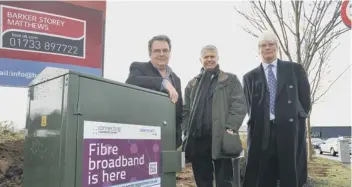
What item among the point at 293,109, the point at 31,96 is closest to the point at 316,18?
the point at 293,109

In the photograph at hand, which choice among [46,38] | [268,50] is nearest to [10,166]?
[46,38]

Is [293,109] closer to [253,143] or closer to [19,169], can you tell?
[253,143]

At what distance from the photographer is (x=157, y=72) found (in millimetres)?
2908

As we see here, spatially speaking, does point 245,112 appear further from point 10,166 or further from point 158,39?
point 10,166

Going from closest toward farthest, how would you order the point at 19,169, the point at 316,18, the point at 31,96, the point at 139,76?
the point at 31,96
the point at 139,76
the point at 19,169
the point at 316,18

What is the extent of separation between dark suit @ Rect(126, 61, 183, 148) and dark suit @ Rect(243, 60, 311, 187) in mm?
850

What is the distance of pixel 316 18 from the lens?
9398mm

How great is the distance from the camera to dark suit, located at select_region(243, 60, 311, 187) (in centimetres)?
325

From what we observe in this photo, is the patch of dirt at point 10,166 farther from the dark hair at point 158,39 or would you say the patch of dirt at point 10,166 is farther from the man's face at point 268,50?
the man's face at point 268,50

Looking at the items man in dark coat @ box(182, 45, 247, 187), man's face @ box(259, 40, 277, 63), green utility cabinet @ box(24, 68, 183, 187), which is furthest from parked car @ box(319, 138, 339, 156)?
green utility cabinet @ box(24, 68, 183, 187)

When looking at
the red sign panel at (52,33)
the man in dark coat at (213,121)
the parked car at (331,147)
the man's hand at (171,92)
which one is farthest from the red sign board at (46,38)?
the parked car at (331,147)

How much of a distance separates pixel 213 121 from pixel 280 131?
696mm

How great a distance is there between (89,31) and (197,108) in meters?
2.10

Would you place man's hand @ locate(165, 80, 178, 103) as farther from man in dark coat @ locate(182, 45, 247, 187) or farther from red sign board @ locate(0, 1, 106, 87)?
red sign board @ locate(0, 1, 106, 87)
